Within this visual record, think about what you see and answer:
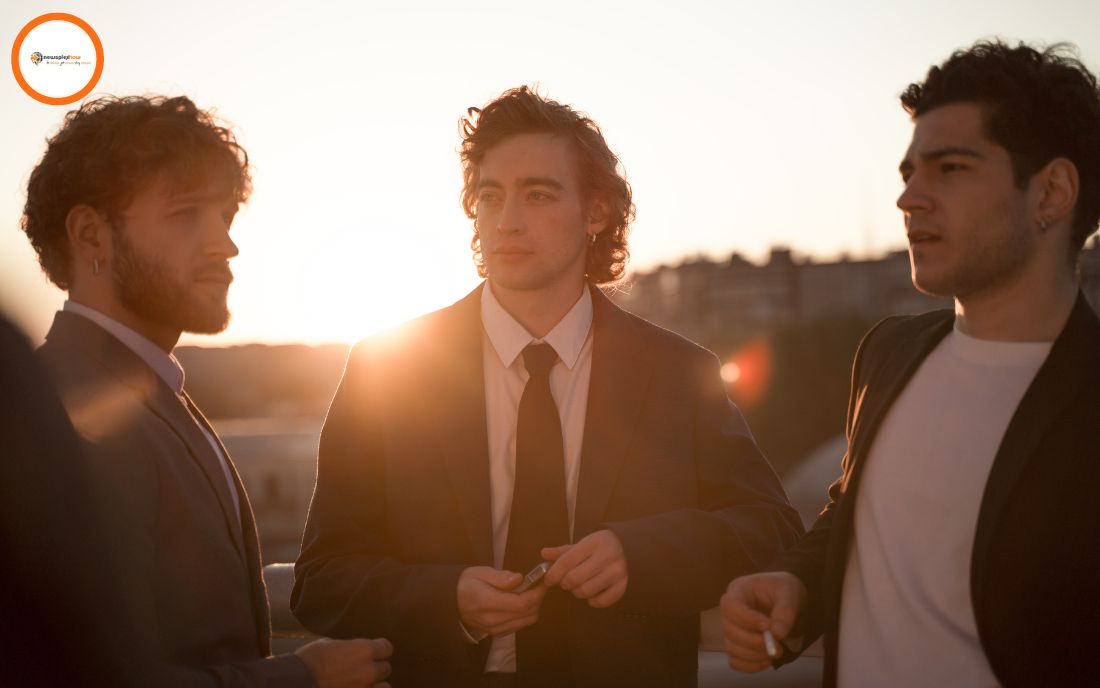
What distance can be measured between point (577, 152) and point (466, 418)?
3.57ft

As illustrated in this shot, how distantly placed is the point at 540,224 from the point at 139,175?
4.33 ft

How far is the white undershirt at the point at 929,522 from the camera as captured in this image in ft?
8.01

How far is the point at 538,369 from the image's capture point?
343 cm

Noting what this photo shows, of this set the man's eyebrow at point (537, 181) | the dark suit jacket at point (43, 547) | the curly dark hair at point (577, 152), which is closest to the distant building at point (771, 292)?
the curly dark hair at point (577, 152)

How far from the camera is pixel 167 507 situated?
2.41 metres

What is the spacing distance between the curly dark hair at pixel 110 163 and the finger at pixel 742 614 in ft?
5.59

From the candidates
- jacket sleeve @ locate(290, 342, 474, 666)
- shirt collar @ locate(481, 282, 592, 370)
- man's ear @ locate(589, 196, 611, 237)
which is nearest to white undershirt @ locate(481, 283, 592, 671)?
shirt collar @ locate(481, 282, 592, 370)

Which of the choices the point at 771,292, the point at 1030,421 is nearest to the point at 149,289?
the point at 1030,421

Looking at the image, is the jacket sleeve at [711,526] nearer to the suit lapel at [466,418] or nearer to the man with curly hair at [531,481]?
the man with curly hair at [531,481]

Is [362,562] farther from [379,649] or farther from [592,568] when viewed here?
[592,568]

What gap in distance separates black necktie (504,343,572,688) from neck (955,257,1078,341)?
1295mm

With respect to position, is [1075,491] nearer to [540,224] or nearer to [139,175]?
[540,224]

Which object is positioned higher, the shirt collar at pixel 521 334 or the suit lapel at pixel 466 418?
the shirt collar at pixel 521 334

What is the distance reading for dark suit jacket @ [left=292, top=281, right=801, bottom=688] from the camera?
10.3ft
